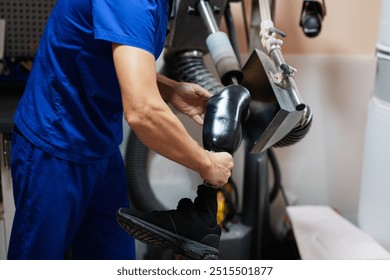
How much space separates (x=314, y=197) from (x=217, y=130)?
1.14 m

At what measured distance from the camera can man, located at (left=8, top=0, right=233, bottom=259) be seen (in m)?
1.03

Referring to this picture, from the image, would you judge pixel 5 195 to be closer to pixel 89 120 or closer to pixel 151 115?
pixel 89 120

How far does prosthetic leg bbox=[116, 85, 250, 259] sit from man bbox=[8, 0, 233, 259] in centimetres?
3

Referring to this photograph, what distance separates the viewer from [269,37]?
1336mm

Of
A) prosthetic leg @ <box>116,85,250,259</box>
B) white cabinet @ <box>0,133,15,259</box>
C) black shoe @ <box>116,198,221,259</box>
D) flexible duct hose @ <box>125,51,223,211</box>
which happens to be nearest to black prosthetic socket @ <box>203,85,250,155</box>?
prosthetic leg @ <box>116,85,250,259</box>

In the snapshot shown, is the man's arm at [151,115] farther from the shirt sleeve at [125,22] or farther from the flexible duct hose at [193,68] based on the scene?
the flexible duct hose at [193,68]

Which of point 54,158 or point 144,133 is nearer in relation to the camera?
point 144,133

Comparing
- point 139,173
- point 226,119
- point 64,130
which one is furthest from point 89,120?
point 139,173

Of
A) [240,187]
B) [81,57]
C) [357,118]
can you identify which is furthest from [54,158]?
[357,118]

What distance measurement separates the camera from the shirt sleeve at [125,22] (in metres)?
1.02

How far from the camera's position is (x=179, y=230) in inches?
45.0

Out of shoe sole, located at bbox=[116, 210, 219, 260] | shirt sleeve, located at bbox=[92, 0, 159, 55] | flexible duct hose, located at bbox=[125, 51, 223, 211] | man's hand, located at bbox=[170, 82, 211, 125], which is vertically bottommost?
flexible duct hose, located at bbox=[125, 51, 223, 211]

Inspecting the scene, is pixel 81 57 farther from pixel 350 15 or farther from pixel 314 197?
pixel 314 197

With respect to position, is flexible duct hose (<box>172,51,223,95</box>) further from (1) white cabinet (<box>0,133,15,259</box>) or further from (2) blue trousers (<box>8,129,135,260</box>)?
(1) white cabinet (<box>0,133,15,259</box>)
